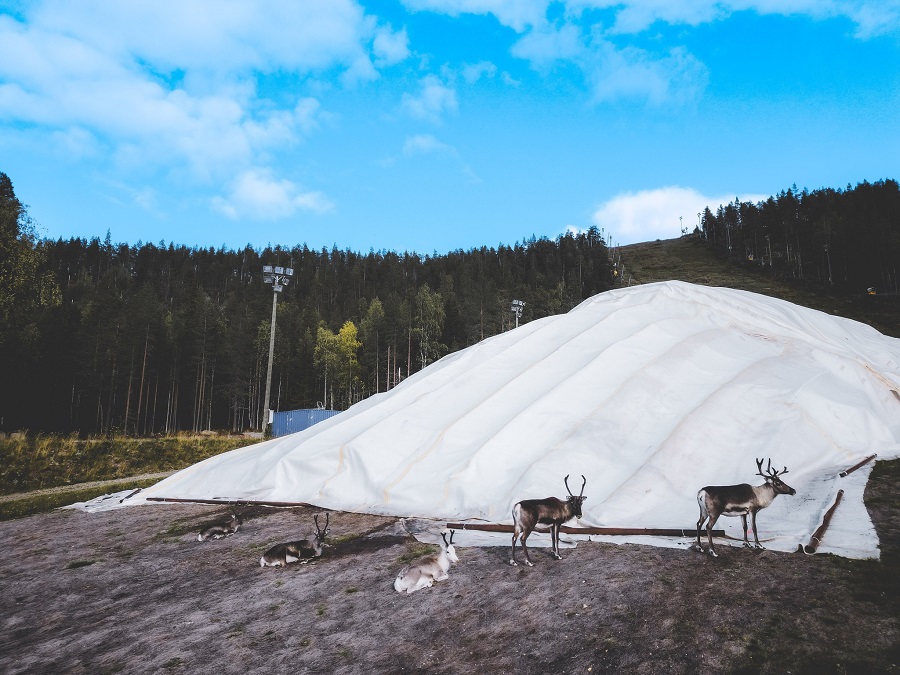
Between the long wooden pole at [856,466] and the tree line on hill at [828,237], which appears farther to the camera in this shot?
the tree line on hill at [828,237]

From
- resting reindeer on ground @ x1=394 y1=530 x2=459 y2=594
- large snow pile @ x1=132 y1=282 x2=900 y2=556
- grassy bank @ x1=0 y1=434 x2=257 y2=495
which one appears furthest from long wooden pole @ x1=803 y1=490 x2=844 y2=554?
grassy bank @ x1=0 y1=434 x2=257 y2=495

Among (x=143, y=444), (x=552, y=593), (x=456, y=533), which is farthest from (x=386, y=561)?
(x=143, y=444)

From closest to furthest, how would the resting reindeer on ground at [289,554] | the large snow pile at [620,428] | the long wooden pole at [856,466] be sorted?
the resting reindeer on ground at [289,554] < the long wooden pole at [856,466] < the large snow pile at [620,428]

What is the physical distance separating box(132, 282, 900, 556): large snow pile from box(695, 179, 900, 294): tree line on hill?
76553 mm

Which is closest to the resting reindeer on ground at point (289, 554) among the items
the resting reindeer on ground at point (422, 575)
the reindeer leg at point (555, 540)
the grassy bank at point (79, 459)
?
the resting reindeer on ground at point (422, 575)

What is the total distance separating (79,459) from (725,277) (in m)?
93.7

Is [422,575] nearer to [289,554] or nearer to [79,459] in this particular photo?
[289,554]

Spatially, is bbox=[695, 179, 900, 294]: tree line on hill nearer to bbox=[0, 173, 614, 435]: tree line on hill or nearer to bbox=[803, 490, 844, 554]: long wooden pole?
bbox=[0, 173, 614, 435]: tree line on hill

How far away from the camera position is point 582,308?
45.1 feet

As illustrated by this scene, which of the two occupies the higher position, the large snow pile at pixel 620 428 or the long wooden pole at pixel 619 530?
the large snow pile at pixel 620 428

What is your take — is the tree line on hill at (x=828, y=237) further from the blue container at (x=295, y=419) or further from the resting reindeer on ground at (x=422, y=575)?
the resting reindeer on ground at (x=422, y=575)

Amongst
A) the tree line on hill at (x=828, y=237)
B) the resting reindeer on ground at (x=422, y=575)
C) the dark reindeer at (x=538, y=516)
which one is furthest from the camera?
the tree line on hill at (x=828, y=237)

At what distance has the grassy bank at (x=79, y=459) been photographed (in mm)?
14445

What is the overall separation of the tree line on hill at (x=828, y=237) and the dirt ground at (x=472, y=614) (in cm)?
8476
